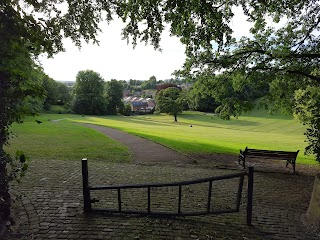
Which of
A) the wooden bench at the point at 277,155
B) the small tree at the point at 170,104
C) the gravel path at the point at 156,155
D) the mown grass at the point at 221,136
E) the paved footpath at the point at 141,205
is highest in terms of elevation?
the small tree at the point at 170,104

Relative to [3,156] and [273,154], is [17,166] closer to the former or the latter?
[3,156]

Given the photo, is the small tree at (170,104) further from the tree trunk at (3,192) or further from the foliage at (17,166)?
the foliage at (17,166)

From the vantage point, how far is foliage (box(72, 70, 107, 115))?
253 feet

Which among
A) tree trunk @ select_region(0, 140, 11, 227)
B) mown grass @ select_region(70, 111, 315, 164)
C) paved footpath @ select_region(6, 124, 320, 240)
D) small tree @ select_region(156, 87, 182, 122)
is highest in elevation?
small tree @ select_region(156, 87, 182, 122)

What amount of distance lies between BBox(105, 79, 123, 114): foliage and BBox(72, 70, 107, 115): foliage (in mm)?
3552

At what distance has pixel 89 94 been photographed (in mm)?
77250

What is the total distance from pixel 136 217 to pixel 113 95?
81386 millimetres

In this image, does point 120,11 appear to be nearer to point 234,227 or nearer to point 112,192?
point 112,192

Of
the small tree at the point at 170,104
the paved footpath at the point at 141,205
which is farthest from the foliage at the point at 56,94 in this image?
the paved footpath at the point at 141,205

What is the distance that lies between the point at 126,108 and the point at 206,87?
246 feet

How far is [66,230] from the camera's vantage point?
16.9 ft

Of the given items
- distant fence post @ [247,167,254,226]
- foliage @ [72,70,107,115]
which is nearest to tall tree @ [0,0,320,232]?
distant fence post @ [247,167,254,226]

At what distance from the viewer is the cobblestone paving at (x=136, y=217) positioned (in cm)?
513

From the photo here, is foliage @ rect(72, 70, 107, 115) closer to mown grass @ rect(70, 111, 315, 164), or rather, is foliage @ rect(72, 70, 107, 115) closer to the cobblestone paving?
mown grass @ rect(70, 111, 315, 164)
